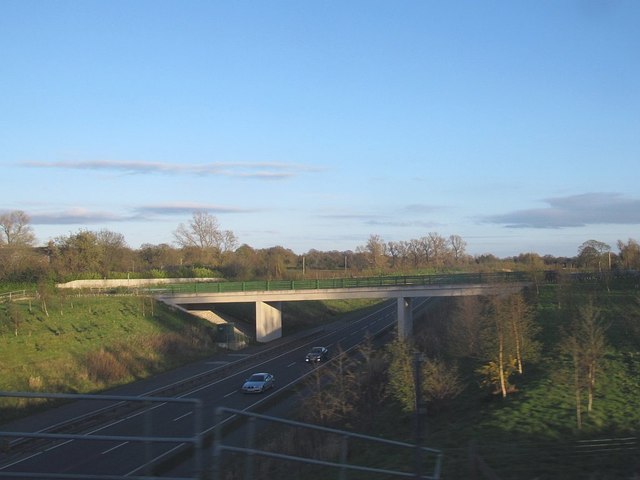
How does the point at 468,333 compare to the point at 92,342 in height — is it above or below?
above

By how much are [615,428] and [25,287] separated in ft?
187

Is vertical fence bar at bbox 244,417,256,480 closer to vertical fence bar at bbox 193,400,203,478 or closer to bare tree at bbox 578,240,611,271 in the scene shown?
vertical fence bar at bbox 193,400,203,478

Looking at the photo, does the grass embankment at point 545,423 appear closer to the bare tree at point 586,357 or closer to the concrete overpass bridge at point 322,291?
the bare tree at point 586,357

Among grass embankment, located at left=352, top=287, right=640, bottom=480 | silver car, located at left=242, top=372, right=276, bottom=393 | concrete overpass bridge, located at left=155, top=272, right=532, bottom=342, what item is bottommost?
silver car, located at left=242, top=372, right=276, bottom=393

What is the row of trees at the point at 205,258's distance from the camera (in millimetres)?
68438

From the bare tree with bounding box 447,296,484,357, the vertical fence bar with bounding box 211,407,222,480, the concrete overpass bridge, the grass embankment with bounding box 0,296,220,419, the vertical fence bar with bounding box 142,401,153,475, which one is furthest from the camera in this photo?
the concrete overpass bridge

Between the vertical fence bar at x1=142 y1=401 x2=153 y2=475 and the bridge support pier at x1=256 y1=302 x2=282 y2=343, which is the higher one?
the vertical fence bar at x1=142 y1=401 x2=153 y2=475

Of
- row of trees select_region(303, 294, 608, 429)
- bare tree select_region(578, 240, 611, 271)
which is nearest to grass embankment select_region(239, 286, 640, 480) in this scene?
row of trees select_region(303, 294, 608, 429)

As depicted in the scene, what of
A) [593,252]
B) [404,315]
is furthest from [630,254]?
[404,315]

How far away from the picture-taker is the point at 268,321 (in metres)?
58.4

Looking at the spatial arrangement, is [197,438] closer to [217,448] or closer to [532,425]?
[217,448]

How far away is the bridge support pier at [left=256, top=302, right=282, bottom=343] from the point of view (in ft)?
188

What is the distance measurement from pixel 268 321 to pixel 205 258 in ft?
Answer: 159

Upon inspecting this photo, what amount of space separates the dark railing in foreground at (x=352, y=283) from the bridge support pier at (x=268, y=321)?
196cm
